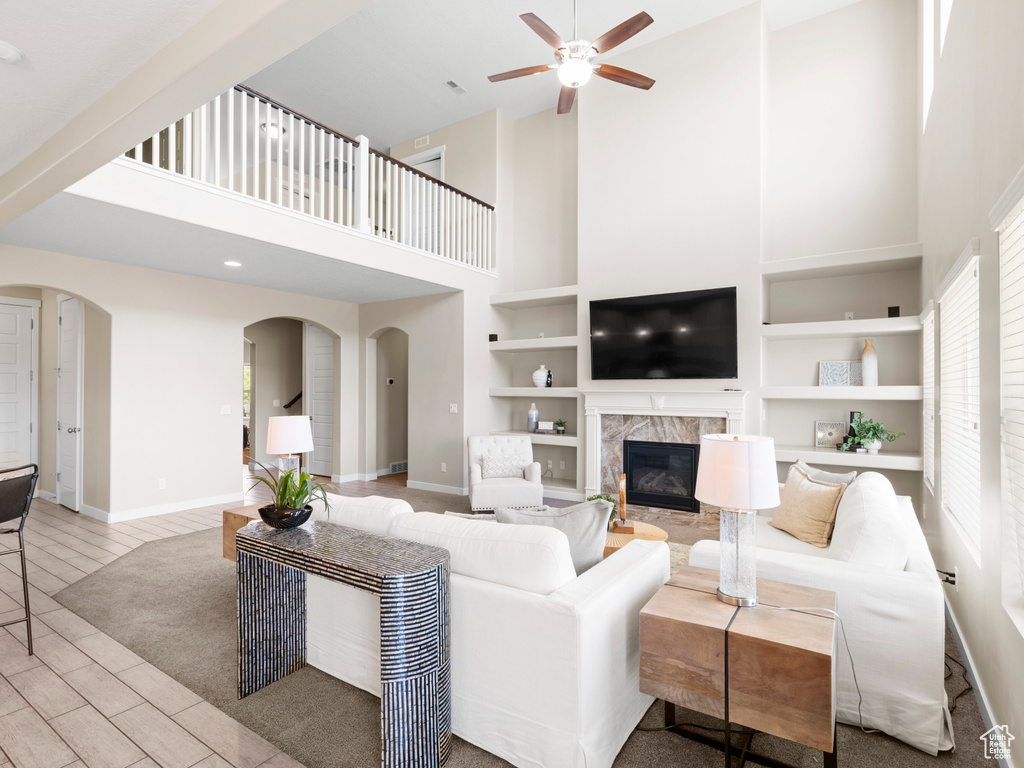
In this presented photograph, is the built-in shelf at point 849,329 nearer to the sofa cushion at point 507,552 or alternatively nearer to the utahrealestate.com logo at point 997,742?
the utahrealestate.com logo at point 997,742

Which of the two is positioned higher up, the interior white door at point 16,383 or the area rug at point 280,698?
the interior white door at point 16,383

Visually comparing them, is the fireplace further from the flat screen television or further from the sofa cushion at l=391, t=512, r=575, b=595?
the sofa cushion at l=391, t=512, r=575, b=595

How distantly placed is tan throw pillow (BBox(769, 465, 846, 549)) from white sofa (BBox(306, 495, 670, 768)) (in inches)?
59.3

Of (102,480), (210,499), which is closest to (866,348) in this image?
(210,499)

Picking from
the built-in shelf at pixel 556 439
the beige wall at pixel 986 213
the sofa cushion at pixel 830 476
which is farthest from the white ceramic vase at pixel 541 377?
the beige wall at pixel 986 213

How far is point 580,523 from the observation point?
2248mm

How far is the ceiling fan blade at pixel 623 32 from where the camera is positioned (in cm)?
347

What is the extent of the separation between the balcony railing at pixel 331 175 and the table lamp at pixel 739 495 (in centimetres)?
391

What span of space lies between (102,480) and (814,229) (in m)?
7.46

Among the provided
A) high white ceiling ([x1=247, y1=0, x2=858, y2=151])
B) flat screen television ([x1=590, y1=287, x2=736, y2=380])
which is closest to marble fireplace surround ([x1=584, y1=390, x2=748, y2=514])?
flat screen television ([x1=590, y1=287, x2=736, y2=380])

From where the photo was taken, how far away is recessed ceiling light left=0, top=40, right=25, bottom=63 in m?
1.90

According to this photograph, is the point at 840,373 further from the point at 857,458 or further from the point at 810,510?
the point at 810,510

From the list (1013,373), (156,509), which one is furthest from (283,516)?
(156,509)

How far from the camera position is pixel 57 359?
5.93m
